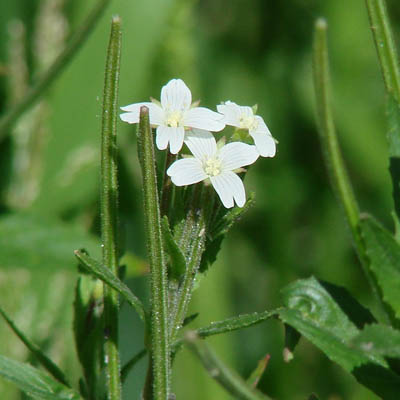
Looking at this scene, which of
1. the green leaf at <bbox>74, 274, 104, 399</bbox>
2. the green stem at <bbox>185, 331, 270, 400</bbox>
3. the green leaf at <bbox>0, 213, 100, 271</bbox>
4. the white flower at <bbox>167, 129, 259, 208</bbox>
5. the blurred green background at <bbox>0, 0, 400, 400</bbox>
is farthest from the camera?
the blurred green background at <bbox>0, 0, 400, 400</bbox>

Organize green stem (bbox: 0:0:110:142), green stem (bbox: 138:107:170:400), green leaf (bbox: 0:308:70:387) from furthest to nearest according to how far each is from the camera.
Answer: green stem (bbox: 0:0:110:142) < green leaf (bbox: 0:308:70:387) < green stem (bbox: 138:107:170:400)

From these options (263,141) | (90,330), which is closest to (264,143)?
(263,141)

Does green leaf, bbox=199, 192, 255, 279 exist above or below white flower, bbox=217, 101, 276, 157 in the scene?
below

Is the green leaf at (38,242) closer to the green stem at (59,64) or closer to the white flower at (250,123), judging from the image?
the green stem at (59,64)

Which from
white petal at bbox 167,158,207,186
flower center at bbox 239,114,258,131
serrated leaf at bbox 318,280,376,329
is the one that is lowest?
serrated leaf at bbox 318,280,376,329

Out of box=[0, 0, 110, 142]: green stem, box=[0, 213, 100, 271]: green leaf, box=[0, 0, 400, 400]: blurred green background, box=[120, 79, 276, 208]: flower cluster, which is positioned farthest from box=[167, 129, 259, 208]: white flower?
box=[0, 213, 100, 271]: green leaf

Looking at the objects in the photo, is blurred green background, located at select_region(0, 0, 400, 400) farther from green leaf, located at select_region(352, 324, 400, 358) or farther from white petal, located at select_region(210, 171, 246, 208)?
green leaf, located at select_region(352, 324, 400, 358)

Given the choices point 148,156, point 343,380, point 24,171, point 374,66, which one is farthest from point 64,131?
point 148,156
